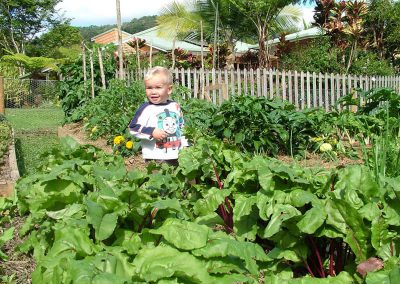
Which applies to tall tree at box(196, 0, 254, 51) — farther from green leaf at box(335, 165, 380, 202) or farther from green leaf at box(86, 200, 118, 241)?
green leaf at box(86, 200, 118, 241)

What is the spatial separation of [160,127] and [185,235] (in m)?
2.28

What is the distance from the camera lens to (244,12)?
78.4 feet

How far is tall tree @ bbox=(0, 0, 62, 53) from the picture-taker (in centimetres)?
4025

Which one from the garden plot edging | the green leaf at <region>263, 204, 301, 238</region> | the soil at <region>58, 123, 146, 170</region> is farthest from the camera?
the soil at <region>58, 123, 146, 170</region>

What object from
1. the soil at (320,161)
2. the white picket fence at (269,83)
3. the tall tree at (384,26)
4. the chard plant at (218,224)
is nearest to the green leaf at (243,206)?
the chard plant at (218,224)

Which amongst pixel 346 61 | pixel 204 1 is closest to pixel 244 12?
pixel 204 1

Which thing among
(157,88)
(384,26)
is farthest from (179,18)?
(157,88)

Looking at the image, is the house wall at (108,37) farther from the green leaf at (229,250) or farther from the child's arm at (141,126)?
the green leaf at (229,250)

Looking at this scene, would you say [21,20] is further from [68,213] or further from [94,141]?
[68,213]

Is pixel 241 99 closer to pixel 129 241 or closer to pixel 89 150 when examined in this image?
pixel 89 150

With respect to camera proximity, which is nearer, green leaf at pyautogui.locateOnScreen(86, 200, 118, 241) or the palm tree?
green leaf at pyautogui.locateOnScreen(86, 200, 118, 241)

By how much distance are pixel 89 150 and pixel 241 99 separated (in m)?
3.28

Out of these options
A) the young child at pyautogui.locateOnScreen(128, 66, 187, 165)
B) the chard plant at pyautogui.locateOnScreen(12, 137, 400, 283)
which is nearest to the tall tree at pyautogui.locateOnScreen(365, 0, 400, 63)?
the young child at pyautogui.locateOnScreen(128, 66, 187, 165)

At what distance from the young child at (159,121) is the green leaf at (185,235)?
6.93 ft
